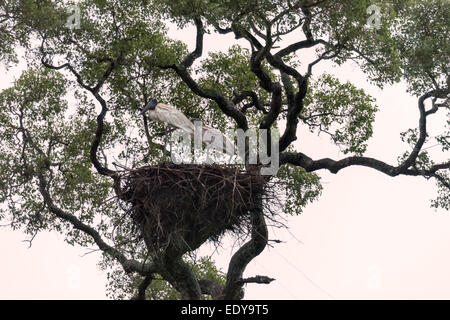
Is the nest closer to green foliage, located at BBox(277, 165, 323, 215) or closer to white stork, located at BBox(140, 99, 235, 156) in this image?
white stork, located at BBox(140, 99, 235, 156)

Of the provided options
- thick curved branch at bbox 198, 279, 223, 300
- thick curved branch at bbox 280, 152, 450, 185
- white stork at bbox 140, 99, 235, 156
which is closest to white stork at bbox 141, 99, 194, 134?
white stork at bbox 140, 99, 235, 156

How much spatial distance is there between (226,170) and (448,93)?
4767 millimetres

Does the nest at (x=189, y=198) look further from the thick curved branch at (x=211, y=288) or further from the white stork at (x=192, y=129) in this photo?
the thick curved branch at (x=211, y=288)

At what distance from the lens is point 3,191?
18047 millimetres

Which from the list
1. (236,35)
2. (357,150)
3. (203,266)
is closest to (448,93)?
(357,150)

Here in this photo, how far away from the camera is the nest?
12.2m

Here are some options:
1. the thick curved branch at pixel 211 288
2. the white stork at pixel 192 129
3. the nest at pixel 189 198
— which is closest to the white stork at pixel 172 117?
the white stork at pixel 192 129

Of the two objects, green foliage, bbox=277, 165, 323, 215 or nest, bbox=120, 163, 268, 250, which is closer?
nest, bbox=120, 163, 268, 250

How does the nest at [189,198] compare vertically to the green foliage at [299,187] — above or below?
→ below

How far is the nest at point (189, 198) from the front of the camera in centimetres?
1223

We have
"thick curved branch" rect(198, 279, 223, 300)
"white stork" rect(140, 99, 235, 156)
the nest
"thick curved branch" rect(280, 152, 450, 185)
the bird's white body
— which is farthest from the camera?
"thick curved branch" rect(198, 279, 223, 300)

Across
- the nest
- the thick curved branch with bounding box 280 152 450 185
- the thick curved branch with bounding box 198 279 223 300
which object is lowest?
the thick curved branch with bounding box 198 279 223 300

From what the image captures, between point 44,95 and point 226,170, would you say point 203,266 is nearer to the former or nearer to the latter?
point 44,95

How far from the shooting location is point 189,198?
1234 centimetres
